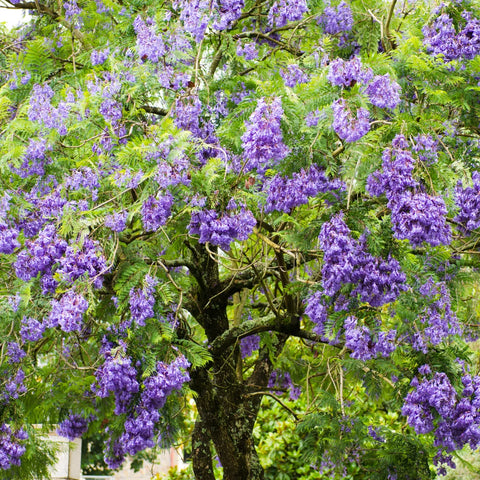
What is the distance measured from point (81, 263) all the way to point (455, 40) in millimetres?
3304

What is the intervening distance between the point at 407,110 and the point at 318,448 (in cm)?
289

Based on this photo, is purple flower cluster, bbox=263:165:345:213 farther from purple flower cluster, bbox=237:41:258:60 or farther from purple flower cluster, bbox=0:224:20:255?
purple flower cluster, bbox=237:41:258:60

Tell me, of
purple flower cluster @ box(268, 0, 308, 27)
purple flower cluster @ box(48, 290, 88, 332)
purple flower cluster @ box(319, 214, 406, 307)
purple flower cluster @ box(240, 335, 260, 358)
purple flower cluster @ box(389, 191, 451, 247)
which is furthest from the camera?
purple flower cluster @ box(240, 335, 260, 358)

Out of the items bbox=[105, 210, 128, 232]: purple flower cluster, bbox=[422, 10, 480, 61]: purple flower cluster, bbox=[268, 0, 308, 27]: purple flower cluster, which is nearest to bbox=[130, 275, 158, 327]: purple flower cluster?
bbox=[105, 210, 128, 232]: purple flower cluster

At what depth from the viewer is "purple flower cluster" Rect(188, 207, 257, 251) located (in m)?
4.92

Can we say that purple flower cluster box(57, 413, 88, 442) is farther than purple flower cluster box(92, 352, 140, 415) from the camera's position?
Yes

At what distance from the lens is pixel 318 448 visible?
646 centimetres

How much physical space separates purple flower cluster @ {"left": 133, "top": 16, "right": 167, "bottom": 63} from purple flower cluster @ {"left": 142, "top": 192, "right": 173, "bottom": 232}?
1727mm

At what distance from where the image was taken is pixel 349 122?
14.5 feet

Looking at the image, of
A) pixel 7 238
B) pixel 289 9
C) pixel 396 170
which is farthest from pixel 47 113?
pixel 396 170

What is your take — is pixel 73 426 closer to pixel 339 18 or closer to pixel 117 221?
pixel 117 221

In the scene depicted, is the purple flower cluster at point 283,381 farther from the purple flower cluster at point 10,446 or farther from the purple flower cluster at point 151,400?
the purple flower cluster at point 151,400

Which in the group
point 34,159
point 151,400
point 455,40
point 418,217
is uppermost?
point 455,40

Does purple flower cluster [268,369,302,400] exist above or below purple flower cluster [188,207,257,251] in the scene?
below
